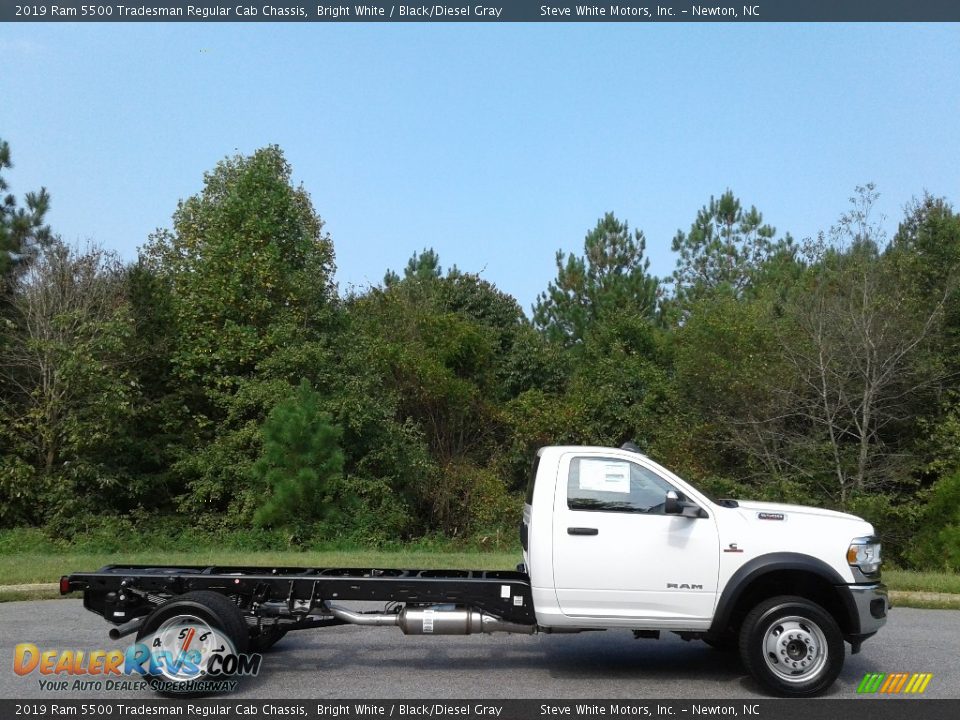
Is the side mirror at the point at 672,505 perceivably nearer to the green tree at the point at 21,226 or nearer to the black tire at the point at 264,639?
the black tire at the point at 264,639

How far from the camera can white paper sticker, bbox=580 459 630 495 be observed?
8203mm

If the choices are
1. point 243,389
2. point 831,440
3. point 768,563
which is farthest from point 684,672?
point 243,389

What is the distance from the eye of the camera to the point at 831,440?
24844 mm

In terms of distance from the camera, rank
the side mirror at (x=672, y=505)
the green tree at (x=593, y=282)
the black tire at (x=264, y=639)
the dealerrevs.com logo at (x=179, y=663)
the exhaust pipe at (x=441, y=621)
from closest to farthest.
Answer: the dealerrevs.com logo at (x=179, y=663) < the side mirror at (x=672, y=505) < the exhaust pipe at (x=441, y=621) < the black tire at (x=264, y=639) < the green tree at (x=593, y=282)

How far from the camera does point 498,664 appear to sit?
8.82 m

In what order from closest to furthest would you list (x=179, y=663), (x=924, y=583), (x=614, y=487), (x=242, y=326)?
1. (x=179, y=663)
2. (x=614, y=487)
3. (x=924, y=583)
4. (x=242, y=326)

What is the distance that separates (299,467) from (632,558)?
16.8 m

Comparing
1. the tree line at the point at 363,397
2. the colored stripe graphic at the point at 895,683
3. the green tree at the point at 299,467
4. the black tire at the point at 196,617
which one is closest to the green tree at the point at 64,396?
the tree line at the point at 363,397

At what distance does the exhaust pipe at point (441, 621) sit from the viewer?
8219 mm

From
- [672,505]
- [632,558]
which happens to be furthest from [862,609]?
[632,558]

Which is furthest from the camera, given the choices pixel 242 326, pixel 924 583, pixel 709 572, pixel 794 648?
pixel 242 326

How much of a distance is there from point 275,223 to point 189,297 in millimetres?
3316

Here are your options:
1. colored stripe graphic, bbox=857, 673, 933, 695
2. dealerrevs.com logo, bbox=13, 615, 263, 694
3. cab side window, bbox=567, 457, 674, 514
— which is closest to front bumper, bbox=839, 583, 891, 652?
colored stripe graphic, bbox=857, 673, 933, 695

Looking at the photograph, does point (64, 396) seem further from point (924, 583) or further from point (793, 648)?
point (793, 648)
